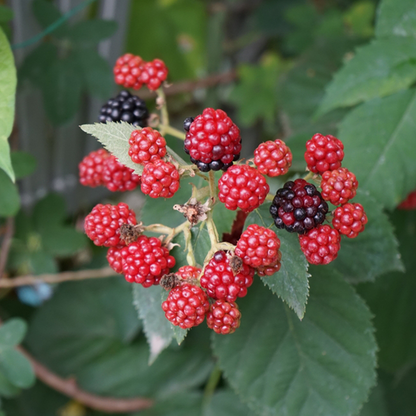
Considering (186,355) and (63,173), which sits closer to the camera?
(186,355)

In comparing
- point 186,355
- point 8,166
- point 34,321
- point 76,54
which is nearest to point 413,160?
point 8,166

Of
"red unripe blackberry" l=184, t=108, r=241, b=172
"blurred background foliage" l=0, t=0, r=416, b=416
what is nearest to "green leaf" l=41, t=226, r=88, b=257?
"blurred background foliage" l=0, t=0, r=416, b=416

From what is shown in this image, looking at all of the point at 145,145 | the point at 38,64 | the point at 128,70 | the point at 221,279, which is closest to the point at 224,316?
the point at 221,279

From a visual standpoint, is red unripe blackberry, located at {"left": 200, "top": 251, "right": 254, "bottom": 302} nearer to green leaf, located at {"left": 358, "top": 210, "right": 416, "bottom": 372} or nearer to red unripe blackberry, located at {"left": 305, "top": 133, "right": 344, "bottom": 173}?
red unripe blackberry, located at {"left": 305, "top": 133, "right": 344, "bottom": 173}

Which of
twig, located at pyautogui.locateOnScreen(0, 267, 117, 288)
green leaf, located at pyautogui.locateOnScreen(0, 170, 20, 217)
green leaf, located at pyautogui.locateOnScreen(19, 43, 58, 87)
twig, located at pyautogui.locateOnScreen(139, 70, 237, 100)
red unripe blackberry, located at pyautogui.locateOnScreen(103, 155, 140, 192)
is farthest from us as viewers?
twig, located at pyautogui.locateOnScreen(139, 70, 237, 100)

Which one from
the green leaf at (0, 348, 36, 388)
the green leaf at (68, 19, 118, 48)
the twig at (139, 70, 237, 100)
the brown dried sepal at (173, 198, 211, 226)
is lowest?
the green leaf at (0, 348, 36, 388)

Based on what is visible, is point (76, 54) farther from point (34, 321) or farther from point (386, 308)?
point (386, 308)

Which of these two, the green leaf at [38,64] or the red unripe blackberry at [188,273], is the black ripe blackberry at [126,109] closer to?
the red unripe blackberry at [188,273]

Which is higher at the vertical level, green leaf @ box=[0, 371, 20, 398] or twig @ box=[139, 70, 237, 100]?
twig @ box=[139, 70, 237, 100]
